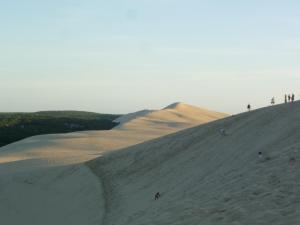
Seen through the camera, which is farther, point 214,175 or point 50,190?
point 50,190

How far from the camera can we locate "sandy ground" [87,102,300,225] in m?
12.6

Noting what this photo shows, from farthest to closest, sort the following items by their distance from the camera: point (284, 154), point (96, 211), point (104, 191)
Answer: point (104, 191) < point (96, 211) < point (284, 154)

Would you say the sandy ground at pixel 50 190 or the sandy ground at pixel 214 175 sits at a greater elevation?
the sandy ground at pixel 214 175

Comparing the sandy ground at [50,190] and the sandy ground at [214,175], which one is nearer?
the sandy ground at [214,175]

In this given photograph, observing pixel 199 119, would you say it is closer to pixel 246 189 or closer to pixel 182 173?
pixel 182 173

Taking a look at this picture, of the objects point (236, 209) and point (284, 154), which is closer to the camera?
point (236, 209)

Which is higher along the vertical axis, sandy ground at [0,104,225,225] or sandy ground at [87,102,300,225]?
sandy ground at [87,102,300,225]

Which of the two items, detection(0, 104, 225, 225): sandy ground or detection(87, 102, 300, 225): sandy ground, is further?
detection(0, 104, 225, 225): sandy ground

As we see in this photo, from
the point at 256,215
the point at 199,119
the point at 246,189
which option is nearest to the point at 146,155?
the point at 246,189

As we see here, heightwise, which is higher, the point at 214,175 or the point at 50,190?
the point at 214,175

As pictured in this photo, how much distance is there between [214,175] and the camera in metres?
18.5

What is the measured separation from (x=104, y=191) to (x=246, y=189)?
38.5 feet

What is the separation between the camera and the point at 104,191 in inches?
981

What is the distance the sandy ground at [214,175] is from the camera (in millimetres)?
12617
